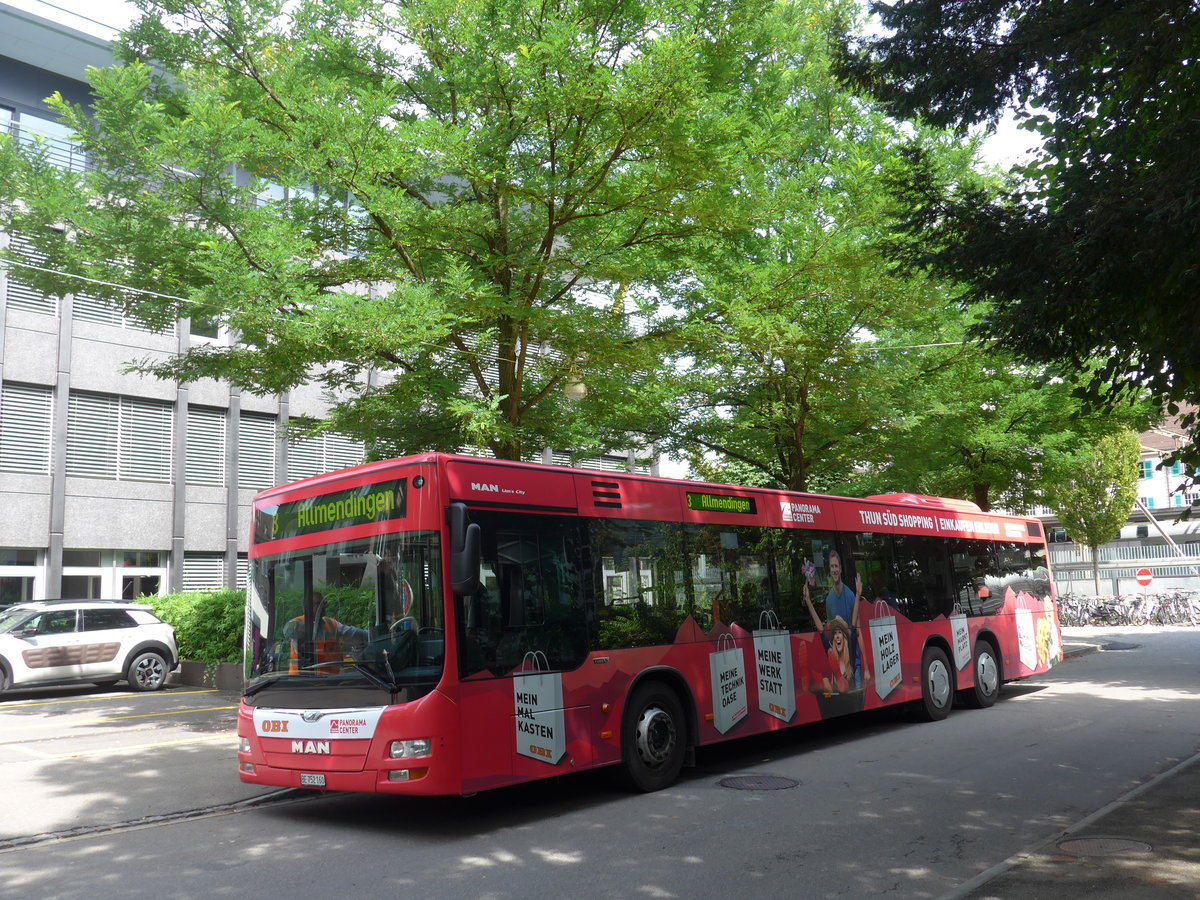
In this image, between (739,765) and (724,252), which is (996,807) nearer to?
(739,765)

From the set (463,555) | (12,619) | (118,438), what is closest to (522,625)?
(463,555)

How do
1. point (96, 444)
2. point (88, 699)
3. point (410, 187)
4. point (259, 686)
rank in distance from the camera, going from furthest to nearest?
point (96, 444)
point (88, 699)
point (410, 187)
point (259, 686)

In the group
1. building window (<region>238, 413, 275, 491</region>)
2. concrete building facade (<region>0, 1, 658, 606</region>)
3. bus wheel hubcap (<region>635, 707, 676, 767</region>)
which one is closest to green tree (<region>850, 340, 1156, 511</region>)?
bus wheel hubcap (<region>635, 707, 676, 767</region>)

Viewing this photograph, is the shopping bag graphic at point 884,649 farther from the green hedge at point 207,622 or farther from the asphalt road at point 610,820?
the green hedge at point 207,622

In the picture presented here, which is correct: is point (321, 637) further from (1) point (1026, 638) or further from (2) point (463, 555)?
(1) point (1026, 638)

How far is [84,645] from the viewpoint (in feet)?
61.0

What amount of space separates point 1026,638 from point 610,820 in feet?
35.2

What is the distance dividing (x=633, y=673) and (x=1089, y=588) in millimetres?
42719

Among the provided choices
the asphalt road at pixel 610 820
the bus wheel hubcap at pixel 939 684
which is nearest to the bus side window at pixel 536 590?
the asphalt road at pixel 610 820

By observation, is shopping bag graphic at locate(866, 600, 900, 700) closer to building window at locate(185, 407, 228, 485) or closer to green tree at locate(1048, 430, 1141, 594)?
building window at locate(185, 407, 228, 485)

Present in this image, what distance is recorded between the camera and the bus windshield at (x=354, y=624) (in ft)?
24.5

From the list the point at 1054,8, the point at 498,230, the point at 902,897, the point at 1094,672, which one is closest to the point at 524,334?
the point at 498,230

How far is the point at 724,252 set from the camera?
45.6 feet

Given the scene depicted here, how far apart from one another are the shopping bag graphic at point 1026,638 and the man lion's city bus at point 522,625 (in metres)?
5.36
